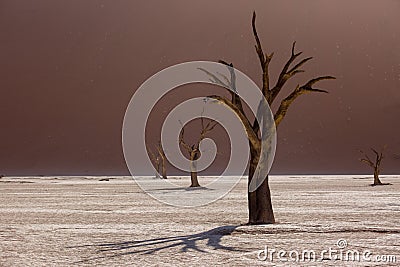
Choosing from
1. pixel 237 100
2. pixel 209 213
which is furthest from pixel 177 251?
pixel 209 213

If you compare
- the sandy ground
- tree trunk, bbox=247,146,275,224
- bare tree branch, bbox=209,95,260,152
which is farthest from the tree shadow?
bare tree branch, bbox=209,95,260,152

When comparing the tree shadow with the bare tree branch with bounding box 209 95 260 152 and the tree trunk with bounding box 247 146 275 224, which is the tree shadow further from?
the bare tree branch with bounding box 209 95 260 152

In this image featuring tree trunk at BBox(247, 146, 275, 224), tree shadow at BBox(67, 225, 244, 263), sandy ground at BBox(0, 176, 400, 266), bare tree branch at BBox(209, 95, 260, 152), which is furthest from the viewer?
tree trunk at BBox(247, 146, 275, 224)

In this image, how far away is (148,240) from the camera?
13.6 metres

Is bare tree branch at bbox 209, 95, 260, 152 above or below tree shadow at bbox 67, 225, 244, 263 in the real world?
above

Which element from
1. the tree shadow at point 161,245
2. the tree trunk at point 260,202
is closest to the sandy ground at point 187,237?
the tree shadow at point 161,245

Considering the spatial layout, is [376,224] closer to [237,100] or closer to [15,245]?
[237,100]

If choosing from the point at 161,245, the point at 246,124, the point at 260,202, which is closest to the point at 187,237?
the point at 161,245

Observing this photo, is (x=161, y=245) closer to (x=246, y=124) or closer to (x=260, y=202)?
(x=260, y=202)

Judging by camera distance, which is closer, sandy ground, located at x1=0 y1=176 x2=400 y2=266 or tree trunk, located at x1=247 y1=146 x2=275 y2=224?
sandy ground, located at x1=0 y1=176 x2=400 y2=266

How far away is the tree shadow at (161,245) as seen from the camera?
1180cm

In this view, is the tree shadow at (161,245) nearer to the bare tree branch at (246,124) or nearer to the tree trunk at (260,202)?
the tree trunk at (260,202)

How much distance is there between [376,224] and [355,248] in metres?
4.57

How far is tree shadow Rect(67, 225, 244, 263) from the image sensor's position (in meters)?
11.8
